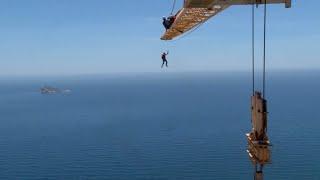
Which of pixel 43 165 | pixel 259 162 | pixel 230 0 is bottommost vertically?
pixel 43 165

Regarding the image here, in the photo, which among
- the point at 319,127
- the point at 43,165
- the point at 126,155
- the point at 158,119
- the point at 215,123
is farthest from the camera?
the point at 158,119

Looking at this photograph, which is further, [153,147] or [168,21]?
[153,147]

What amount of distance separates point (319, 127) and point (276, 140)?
82.4 feet

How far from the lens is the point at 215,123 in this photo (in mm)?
136875

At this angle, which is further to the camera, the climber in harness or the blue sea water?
the blue sea water

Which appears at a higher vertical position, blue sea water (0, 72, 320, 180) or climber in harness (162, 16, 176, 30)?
climber in harness (162, 16, 176, 30)

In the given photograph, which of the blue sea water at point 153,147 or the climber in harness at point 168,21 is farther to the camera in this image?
the blue sea water at point 153,147

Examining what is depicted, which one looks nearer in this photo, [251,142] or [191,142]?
[251,142]

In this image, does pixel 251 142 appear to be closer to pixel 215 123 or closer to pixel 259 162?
pixel 259 162

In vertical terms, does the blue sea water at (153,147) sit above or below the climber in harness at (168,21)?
below

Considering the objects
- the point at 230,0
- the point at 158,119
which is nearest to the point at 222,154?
the point at 158,119

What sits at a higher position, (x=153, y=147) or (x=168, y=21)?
(x=168, y=21)

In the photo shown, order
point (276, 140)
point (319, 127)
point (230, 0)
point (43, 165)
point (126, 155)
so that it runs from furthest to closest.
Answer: point (319, 127)
point (276, 140)
point (126, 155)
point (43, 165)
point (230, 0)

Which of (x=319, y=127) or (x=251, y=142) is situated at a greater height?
(x=251, y=142)
